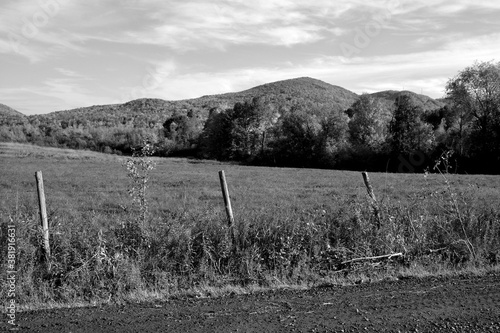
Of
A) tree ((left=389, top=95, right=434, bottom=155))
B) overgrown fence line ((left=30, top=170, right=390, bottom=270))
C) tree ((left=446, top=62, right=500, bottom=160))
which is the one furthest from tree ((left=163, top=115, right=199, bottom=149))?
overgrown fence line ((left=30, top=170, right=390, bottom=270))

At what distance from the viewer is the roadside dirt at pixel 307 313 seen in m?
5.54

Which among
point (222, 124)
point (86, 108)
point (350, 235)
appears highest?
point (86, 108)

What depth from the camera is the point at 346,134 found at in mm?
64562

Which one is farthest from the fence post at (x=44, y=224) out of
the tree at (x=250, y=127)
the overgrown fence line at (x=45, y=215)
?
the tree at (x=250, y=127)

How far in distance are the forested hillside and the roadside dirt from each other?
22.2 m

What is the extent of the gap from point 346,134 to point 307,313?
60.5m

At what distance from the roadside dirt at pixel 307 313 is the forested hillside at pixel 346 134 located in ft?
72.8

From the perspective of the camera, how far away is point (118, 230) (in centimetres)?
788

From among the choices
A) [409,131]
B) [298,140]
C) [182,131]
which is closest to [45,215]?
[409,131]

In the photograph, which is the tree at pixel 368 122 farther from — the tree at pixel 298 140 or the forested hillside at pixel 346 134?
the tree at pixel 298 140

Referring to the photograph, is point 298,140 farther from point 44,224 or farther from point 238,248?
point 44,224

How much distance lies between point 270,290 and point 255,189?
18.5 meters

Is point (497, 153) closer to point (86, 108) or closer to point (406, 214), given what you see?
point (406, 214)

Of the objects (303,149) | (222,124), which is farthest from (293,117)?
(222,124)
